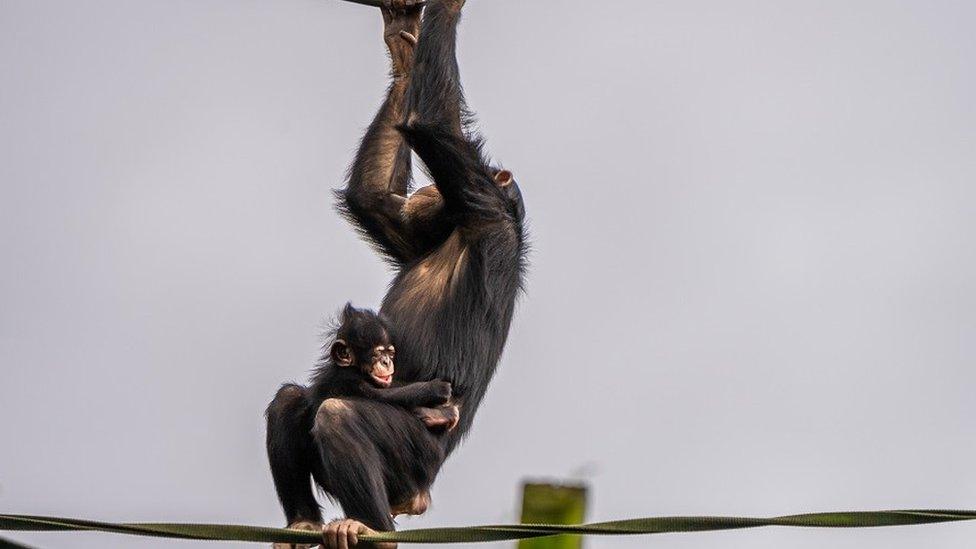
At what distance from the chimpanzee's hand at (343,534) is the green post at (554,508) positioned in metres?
1.19

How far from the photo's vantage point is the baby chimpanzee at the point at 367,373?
8.87m

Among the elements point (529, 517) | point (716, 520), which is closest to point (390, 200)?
point (529, 517)

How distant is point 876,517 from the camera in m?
6.05

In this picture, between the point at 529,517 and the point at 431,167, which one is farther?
the point at 431,167

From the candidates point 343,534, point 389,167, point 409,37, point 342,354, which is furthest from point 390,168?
point 343,534

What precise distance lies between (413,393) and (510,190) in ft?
5.22

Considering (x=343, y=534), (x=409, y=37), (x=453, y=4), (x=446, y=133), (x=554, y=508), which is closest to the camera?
(x=554, y=508)

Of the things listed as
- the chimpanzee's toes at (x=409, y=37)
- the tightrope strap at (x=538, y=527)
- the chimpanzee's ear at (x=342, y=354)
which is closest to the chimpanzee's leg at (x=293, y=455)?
the chimpanzee's ear at (x=342, y=354)

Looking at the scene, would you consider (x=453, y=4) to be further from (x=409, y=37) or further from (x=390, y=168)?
(x=390, y=168)

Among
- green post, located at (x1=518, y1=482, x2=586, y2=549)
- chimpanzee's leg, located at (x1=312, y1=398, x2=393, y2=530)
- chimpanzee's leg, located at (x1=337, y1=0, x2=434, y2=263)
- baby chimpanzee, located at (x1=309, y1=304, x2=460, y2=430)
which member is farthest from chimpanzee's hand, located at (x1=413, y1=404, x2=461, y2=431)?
green post, located at (x1=518, y1=482, x2=586, y2=549)

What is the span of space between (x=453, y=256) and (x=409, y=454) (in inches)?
59.7

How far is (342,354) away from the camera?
Result: 8.93 meters

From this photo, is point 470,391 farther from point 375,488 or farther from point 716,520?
point 716,520

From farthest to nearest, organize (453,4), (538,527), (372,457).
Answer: (453,4) → (372,457) → (538,527)
